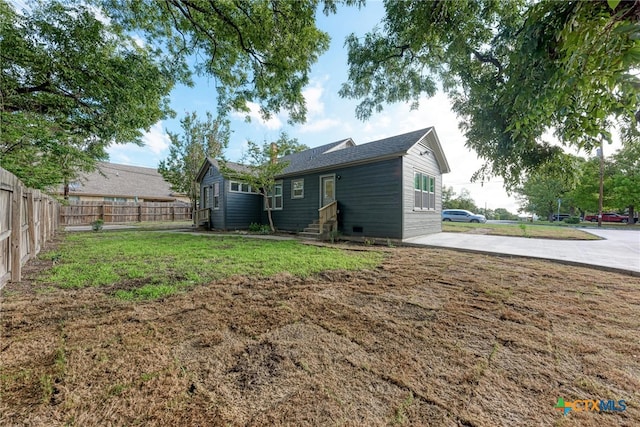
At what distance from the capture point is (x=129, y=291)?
3318 mm

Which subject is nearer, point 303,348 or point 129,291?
point 303,348

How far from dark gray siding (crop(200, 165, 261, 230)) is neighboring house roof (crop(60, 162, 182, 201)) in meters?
10.8

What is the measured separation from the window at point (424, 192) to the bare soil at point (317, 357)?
639 centimetres

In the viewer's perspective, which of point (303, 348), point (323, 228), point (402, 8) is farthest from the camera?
point (323, 228)

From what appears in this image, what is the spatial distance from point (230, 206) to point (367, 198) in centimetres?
772

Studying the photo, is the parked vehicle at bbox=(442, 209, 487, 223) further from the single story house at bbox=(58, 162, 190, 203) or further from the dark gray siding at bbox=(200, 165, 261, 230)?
the single story house at bbox=(58, 162, 190, 203)

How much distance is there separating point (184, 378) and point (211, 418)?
466 millimetres

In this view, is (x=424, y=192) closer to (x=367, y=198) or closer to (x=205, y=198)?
(x=367, y=198)

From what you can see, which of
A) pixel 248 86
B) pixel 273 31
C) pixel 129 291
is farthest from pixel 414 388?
pixel 248 86

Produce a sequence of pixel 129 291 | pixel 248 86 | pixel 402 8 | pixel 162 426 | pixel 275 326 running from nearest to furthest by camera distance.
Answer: pixel 162 426, pixel 275 326, pixel 129 291, pixel 402 8, pixel 248 86

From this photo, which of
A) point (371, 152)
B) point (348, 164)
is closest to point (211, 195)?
point (348, 164)

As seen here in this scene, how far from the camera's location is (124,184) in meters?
24.6

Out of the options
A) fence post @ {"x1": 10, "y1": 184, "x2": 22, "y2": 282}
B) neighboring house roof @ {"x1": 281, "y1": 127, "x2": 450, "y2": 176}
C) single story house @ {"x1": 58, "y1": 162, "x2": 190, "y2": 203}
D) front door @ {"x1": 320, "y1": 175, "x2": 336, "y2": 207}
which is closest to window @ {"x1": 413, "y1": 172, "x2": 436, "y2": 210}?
neighboring house roof @ {"x1": 281, "y1": 127, "x2": 450, "y2": 176}

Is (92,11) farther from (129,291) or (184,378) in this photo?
(184,378)
